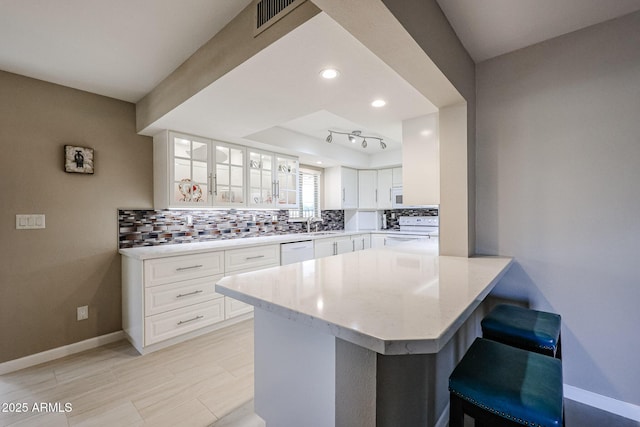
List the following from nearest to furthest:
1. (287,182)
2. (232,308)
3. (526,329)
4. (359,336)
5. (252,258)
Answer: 1. (359,336)
2. (526,329)
3. (232,308)
4. (252,258)
5. (287,182)

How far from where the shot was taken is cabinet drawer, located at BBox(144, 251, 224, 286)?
239cm

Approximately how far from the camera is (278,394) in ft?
4.14

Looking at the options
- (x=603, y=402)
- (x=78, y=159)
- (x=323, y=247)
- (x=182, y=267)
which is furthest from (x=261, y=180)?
(x=603, y=402)

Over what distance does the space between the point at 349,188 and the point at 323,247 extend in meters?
1.43

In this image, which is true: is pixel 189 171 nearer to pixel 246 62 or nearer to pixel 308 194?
pixel 246 62

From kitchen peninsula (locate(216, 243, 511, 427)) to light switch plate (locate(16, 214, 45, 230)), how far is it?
2.19 meters

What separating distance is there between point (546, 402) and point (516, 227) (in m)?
1.31

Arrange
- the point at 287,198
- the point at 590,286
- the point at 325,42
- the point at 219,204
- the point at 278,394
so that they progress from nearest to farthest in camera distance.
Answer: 1. the point at 278,394
2. the point at 325,42
3. the point at 590,286
4. the point at 219,204
5. the point at 287,198

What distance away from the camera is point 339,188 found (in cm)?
481

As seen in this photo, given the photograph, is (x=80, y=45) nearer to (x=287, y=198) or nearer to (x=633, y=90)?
(x=287, y=198)

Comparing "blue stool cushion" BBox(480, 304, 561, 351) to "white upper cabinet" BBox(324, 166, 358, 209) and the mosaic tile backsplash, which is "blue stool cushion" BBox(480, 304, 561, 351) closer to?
the mosaic tile backsplash

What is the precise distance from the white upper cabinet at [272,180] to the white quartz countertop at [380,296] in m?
1.97

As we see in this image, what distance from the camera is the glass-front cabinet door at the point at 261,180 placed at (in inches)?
135

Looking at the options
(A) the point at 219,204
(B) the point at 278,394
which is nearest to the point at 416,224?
(A) the point at 219,204
